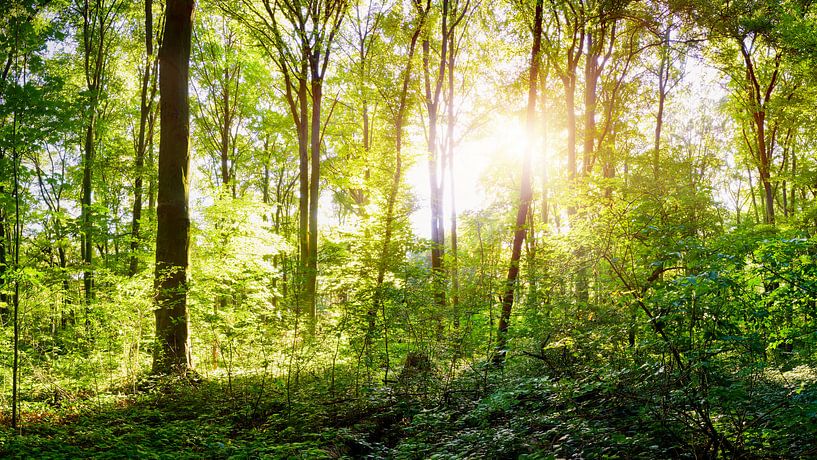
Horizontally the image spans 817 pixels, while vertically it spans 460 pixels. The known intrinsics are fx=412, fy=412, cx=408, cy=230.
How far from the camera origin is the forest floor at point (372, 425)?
11.1 feet

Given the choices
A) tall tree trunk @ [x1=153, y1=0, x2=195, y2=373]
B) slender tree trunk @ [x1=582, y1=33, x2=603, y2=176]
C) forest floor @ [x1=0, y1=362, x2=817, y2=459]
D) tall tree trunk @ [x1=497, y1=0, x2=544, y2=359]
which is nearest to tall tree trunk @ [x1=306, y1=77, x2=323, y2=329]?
tall tree trunk @ [x1=153, y1=0, x2=195, y2=373]

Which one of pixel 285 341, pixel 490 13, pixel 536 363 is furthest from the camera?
pixel 490 13

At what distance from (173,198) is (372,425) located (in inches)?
217

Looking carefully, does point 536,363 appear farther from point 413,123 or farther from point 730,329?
point 413,123

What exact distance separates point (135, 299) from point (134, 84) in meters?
15.9

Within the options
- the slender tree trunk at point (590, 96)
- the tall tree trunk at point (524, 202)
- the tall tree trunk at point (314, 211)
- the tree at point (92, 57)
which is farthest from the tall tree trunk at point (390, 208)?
the tree at point (92, 57)

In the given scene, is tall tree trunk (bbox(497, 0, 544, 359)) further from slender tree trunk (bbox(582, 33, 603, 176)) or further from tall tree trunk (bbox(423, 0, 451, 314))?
slender tree trunk (bbox(582, 33, 603, 176))

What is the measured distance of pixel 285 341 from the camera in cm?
778

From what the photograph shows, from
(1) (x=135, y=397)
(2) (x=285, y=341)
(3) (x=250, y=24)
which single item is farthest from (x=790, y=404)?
(3) (x=250, y=24)

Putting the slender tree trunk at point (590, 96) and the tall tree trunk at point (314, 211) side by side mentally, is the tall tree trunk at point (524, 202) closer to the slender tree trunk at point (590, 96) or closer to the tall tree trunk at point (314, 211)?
the tall tree trunk at point (314, 211)

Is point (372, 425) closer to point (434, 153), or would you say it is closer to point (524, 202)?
point (524, 202)

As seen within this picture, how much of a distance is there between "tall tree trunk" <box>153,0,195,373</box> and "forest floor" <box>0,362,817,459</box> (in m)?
0.77

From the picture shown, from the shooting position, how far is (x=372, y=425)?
557 centimetres

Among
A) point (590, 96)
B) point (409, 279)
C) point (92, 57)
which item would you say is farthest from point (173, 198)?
point (92, 57)
